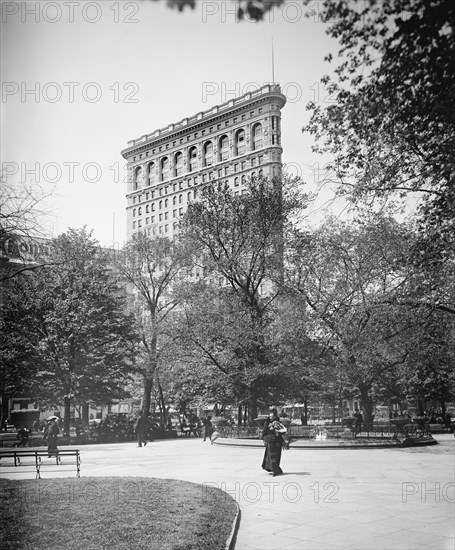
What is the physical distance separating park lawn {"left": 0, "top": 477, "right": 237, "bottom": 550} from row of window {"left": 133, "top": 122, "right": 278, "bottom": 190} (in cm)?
9439

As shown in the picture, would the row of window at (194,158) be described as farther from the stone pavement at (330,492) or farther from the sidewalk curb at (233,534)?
the sidewalk curb at (233,534)

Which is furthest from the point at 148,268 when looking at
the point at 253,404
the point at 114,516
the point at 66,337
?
the point at 114,516

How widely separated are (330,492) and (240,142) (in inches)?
3977

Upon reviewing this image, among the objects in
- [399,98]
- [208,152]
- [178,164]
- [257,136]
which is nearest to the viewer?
[399,98]

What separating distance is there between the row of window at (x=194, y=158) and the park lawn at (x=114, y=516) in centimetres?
9439

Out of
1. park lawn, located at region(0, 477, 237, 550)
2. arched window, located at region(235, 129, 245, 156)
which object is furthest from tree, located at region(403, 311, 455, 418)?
arched window, located at region(235, 129, 245, 156)

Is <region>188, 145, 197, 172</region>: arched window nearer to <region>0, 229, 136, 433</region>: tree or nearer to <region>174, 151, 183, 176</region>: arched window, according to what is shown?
<region>174, 151, 183, 176</region>: arched window

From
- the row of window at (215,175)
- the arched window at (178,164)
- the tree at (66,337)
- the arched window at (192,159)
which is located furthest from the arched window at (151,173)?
the tree at (66,337)

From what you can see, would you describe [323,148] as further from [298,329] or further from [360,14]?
[298,329]

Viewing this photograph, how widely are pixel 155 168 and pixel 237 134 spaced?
2464cm

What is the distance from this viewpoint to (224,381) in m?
31.6

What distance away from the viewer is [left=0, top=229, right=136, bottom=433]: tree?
113 feet

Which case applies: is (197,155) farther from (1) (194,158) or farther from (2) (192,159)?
(2) (192,159)

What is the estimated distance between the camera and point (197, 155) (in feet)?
386
